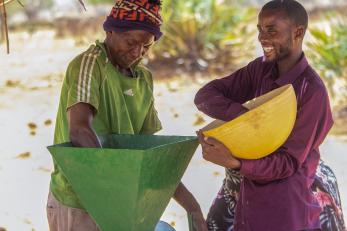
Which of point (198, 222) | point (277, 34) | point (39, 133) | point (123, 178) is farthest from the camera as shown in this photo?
point (39, 133)

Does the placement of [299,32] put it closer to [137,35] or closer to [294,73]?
[294,73]

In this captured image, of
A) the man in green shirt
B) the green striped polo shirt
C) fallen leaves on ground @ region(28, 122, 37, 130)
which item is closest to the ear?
the man in green shirt

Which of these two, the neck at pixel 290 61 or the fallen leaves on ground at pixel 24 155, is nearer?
the neck at pixel 290 61

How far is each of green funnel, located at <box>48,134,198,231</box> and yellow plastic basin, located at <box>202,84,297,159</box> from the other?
6.6 inches

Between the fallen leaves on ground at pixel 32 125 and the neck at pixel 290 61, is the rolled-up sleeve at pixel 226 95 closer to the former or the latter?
the neck at pixel 290 61

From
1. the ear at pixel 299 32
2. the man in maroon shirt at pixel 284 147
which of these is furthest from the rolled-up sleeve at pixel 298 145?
the ear at pixel 299 32

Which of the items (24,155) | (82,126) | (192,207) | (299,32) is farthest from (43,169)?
(299,32)

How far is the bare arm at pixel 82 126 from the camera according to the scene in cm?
226

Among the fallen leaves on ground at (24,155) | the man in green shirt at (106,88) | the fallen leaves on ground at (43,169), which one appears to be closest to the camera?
the man in green shirt at (106,88)

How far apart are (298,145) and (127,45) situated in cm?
69

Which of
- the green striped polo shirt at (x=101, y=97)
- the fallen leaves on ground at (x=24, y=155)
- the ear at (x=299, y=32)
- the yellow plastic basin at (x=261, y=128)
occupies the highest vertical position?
the fallen leaves on ground at (x=24, y=155)

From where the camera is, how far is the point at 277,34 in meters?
2.40

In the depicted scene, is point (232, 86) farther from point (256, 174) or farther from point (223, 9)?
point (223, 9)

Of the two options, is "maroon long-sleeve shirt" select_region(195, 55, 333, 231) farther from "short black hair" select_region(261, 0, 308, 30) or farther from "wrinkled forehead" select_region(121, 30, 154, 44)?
"wrinkled forehead" select_region(121, 30, 154, 44)
